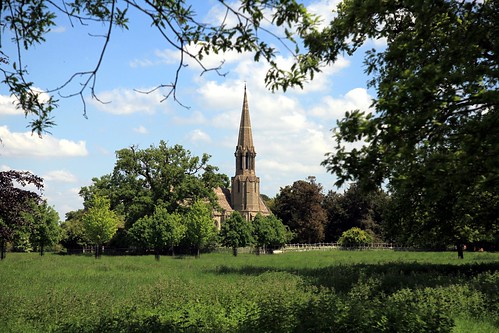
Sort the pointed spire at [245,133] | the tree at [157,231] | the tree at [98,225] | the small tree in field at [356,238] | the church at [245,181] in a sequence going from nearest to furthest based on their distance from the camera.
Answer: the tree at [157,231] → the tree at [98,225] → the small tree in field at [356,238] → the church at [245,181] → the pointed spire at [245,133]

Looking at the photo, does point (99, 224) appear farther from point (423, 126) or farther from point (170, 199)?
point (423, 126)

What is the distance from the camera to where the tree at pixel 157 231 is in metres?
53.2

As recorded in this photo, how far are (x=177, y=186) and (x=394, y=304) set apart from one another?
2102 inches

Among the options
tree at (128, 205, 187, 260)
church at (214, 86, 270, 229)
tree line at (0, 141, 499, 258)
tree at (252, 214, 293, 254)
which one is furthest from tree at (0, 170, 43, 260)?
church at (214, 86, 270, 229)

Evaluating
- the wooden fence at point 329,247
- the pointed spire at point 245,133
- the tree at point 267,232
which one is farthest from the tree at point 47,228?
the pointed spire at point 245,133

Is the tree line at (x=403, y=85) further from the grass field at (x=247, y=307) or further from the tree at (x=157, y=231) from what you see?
the tree at (x=157, y=231)

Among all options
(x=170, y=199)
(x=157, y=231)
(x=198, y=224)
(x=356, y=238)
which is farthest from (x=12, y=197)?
(x=356, y=238)

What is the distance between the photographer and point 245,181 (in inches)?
3939

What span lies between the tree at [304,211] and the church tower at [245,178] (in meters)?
13.0

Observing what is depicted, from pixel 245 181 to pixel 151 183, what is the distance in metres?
36.7

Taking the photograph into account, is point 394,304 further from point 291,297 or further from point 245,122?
point 245,122

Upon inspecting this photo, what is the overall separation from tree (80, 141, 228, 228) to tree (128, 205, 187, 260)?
8325mm

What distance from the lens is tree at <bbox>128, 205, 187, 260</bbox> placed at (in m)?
53.2

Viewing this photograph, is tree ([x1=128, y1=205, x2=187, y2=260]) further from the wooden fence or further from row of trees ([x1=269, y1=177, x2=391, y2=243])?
row of trees ([x1=269, y1=177, x2=391, y2=243])
